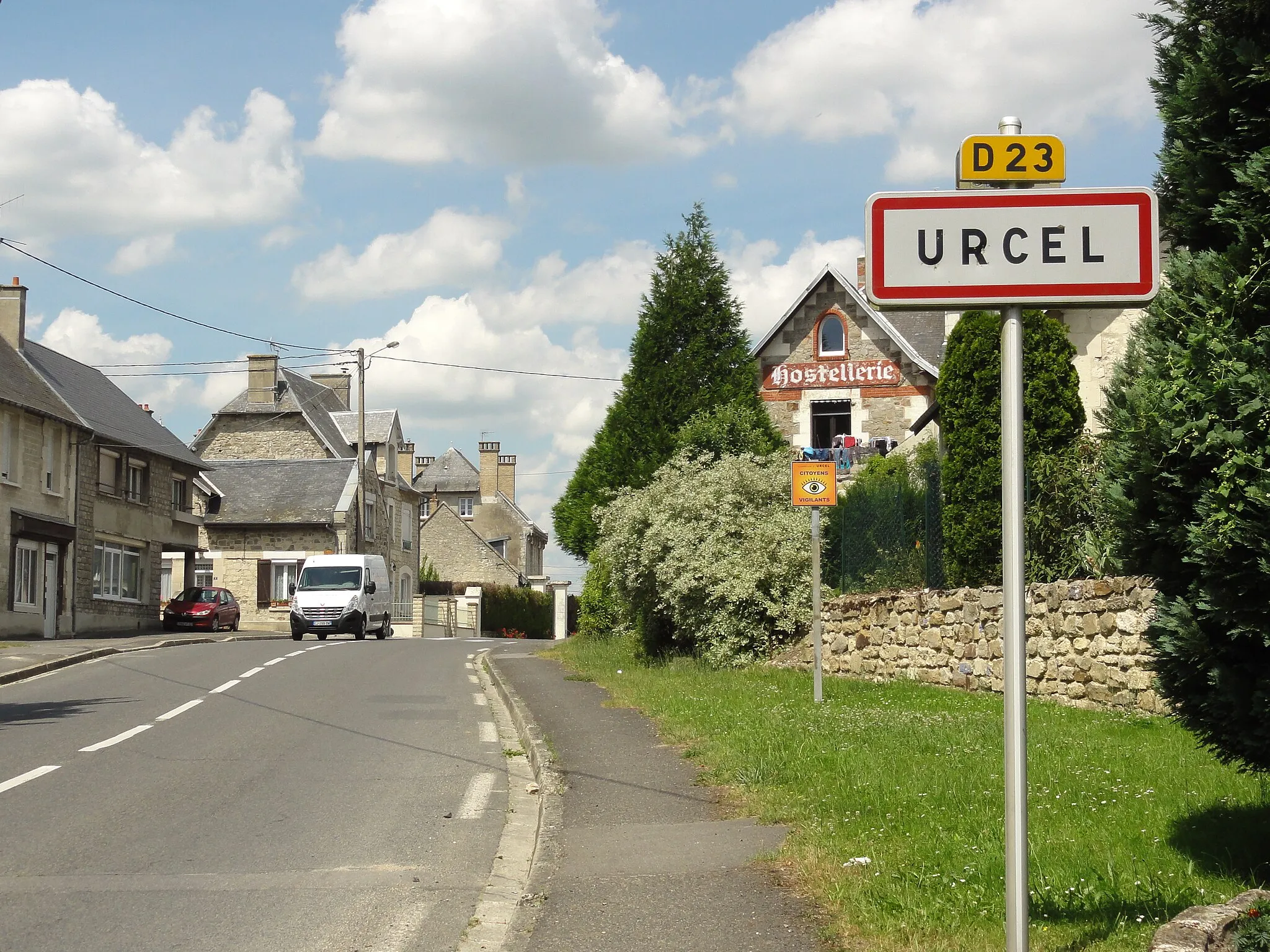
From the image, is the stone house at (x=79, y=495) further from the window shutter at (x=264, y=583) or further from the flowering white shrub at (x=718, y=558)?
the flowering white shrub at (x=718, y=558)

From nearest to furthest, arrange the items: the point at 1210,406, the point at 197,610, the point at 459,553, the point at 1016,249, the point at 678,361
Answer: the point at 1016,249 < the point at 1210,406 < the point at 678,361 < the point at 197,610 < the point at 459,553

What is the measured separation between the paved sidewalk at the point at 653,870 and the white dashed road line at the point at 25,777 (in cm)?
401

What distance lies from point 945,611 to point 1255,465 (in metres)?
10.7

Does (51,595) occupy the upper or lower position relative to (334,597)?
upper

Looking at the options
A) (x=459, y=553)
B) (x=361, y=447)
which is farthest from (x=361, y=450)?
(x=459, y=553)

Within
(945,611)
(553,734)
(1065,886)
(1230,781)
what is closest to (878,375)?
(945,611)

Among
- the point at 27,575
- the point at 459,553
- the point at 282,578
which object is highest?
the point at 459,553

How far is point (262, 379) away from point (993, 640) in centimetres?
5005

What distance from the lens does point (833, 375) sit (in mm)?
35125

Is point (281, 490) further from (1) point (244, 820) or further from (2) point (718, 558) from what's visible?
(1) point (244, 820)

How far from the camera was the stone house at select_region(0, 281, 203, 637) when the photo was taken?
112ft

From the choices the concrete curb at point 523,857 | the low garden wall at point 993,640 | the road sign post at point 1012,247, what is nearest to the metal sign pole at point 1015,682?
the road sign post at point 1012,247

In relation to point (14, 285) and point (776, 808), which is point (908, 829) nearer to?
point (776, 808)

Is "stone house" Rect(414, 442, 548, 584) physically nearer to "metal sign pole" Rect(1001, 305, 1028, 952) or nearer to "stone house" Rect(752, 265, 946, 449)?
"stone house" Rect(752, 265, 946, 449)
